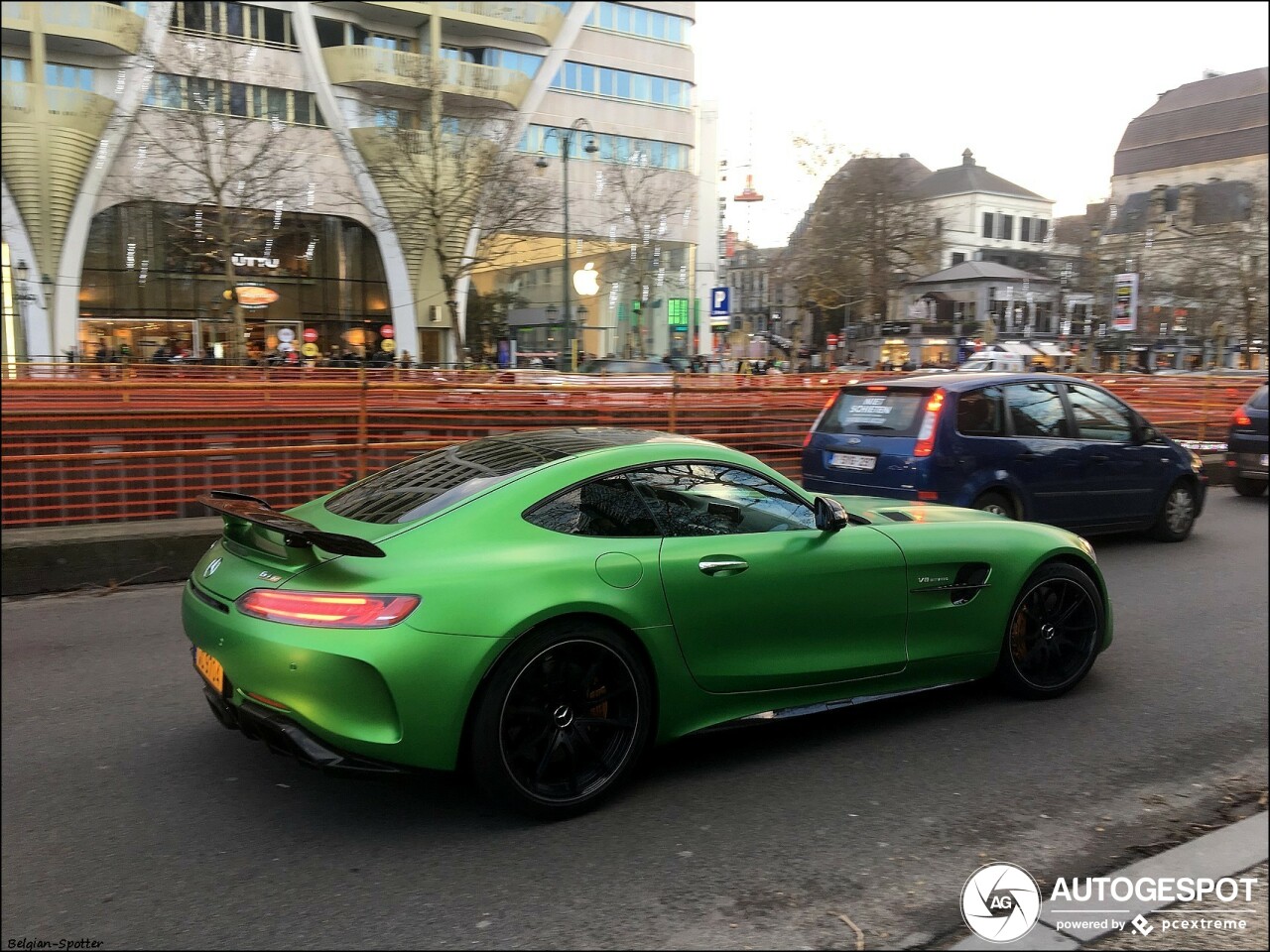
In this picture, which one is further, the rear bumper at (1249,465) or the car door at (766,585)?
the rear bumper at (1249,465)

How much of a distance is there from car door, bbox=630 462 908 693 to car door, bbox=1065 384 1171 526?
15.9 feet

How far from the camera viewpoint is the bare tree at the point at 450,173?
32.9 metres

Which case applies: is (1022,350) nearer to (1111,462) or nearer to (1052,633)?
(1111,462)

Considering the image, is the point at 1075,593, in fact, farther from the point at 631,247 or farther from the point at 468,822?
the point at 631,247

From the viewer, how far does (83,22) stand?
30828 mm

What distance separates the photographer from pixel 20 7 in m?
30.6

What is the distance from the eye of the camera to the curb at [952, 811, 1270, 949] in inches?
106

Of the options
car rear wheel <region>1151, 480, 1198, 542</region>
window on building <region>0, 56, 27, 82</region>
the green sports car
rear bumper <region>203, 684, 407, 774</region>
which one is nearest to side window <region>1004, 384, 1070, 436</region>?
car rear wheel <region>1151, 480, 1198, 542</region>

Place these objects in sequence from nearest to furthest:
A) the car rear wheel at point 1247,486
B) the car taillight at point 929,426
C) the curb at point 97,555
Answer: the curb at point 97,555
the car taillight at point 929,426
the car rear wheel at point 1247,486

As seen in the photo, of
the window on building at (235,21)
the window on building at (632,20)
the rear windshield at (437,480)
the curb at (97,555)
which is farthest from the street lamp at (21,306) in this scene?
the rear windshield at (437,480)

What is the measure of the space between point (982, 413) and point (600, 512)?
5.07 m

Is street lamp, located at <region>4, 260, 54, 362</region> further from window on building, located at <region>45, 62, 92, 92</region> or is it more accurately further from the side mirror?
the side mirror

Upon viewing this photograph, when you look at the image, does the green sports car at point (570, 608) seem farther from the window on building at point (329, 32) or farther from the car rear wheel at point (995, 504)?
the window on building at point (329, 32)

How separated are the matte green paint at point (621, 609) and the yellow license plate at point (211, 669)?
2.0 inches
